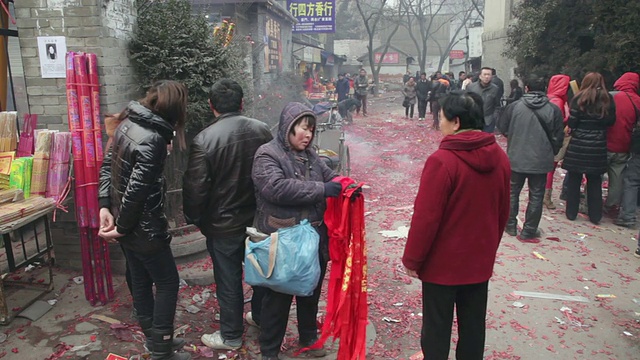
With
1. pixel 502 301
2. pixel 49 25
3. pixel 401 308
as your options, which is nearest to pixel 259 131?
pixel 401 308

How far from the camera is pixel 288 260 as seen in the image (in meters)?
3.22

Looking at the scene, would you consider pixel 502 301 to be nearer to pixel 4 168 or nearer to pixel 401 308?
pixel 401 308

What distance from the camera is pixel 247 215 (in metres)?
3.70

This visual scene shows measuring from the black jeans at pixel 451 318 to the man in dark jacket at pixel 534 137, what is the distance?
131 inches

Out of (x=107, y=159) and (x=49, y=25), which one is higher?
(x=49, y=25)

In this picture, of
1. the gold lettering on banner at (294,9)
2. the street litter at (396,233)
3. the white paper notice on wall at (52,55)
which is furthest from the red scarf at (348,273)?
the gold lettering on banner at (294,9)

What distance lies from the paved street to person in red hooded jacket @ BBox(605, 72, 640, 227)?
15.0 inches

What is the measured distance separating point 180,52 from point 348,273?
3366 millimetres

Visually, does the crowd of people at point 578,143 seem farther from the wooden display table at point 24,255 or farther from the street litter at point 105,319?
the wooden display table at point 24,255

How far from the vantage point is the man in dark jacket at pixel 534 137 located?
234 inches

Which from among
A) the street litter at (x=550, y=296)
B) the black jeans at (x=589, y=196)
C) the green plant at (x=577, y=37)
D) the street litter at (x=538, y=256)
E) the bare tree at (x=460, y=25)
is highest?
the bare tree at (x=460, y=25)

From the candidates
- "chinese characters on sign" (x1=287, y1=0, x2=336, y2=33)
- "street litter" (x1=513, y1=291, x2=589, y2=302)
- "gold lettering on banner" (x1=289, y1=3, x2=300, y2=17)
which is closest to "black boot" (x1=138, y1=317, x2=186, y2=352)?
"street litter" (x1=513, y1=291, x2=589, y2=302)

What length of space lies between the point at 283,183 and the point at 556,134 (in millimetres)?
4202

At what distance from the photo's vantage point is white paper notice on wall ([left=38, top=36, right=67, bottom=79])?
455cm
